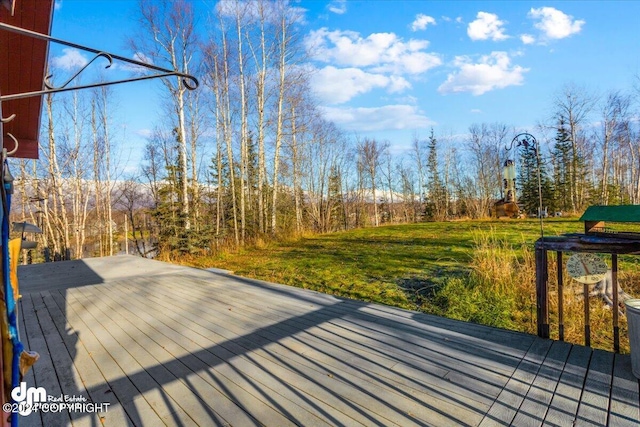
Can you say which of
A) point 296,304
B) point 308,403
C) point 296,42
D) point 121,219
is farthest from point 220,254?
point 121,219

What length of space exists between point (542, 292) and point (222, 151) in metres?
12.6

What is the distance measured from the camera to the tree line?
1006cm

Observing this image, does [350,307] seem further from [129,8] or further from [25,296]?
[129,8]

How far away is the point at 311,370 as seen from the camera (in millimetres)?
2035

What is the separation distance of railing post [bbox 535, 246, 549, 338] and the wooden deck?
0.10 m

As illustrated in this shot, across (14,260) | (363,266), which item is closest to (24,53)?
(14,260)

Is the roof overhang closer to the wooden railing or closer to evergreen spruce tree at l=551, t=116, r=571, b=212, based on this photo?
the wooden railing

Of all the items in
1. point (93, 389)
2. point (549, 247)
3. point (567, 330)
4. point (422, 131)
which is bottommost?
point (567, 330)

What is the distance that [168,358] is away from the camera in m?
2.25

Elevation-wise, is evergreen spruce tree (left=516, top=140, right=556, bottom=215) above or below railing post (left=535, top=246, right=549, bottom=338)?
above

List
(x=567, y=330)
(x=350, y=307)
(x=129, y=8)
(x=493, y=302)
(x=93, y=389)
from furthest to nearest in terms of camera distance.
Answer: (x=129, y=8) → (x=493, y=302) → (x=350, y=307) → (x=567, y=330) → (x=93, y=389)

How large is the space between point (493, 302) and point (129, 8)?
12.6m

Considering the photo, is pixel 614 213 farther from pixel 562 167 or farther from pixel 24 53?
pixel 562 167

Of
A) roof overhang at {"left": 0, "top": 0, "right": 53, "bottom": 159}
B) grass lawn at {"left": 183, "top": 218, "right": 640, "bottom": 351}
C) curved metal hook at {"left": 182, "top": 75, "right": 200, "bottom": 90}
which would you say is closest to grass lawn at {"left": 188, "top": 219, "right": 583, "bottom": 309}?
grass lawn at {"left": 183, "top": 218, "right": 640, "bottom": 351}
